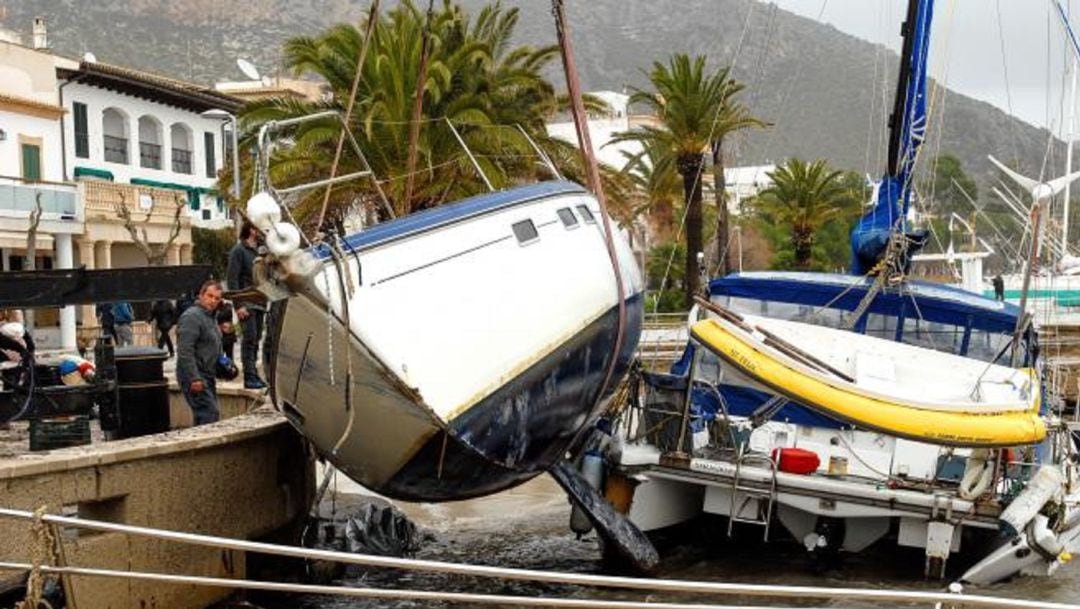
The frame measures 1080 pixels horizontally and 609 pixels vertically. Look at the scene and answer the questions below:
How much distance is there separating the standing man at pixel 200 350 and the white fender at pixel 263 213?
2.52 metres

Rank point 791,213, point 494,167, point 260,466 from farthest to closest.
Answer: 1. point 791,213
2. point 494,167
3. point 260,466

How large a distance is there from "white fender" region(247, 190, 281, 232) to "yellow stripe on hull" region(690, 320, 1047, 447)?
4628 millimetres

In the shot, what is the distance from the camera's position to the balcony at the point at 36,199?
3419 centimetres

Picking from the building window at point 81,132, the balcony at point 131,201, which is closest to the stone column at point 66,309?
the balcony at point 131,201

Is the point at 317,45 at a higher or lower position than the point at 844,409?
higher

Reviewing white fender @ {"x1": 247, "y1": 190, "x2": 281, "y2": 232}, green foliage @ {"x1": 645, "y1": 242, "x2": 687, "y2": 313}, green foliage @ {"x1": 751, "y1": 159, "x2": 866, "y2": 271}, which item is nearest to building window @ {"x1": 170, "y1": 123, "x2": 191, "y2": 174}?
green foliage @ {"x1": 645, "y1": 242, "x2": 687, "y2": 313}

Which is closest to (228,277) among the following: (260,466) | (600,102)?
(260,466)

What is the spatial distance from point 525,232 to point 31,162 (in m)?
29.3

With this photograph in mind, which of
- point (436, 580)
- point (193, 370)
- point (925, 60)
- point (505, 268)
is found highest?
point (925, 60)

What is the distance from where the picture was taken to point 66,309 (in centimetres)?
3519

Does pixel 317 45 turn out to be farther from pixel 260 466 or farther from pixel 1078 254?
pixel 1078 254

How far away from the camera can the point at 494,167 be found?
24594 mm

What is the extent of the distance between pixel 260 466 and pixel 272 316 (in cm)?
191

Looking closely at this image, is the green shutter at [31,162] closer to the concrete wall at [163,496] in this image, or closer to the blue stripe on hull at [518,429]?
the concrete wall at [163,496]
